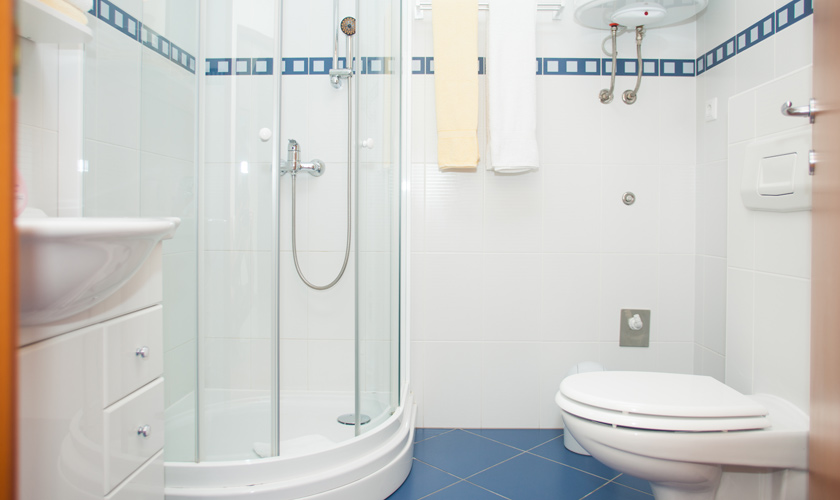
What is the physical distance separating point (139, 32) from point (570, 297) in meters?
1.66

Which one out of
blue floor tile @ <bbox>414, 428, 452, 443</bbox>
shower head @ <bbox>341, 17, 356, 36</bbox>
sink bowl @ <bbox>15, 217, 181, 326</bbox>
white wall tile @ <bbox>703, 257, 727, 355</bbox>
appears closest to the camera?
sink bowl @ <bbox>15, 217, 181, 326</bbox>

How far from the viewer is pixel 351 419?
4.84ft

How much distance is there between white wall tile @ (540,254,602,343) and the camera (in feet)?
6.21

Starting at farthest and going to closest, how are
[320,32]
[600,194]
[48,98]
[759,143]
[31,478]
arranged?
[600,194] → [320,32] → [759,143] → [48,98] → [31,478]

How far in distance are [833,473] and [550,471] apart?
78 centimetres

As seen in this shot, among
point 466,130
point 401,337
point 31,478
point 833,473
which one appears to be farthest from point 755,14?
point 31,478

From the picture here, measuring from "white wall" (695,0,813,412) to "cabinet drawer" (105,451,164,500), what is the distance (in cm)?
143

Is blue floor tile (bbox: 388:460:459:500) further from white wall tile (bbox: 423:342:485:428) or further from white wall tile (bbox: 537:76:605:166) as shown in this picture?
white wall tile (bbox: 537:76:605:166)

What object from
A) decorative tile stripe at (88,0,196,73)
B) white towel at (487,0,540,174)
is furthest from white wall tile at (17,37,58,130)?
white towel at (487,0,540,174)

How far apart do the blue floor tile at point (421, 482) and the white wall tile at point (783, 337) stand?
94cm

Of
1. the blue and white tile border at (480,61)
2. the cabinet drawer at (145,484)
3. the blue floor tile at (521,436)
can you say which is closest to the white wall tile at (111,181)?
the blue and white tile border at (480,61)

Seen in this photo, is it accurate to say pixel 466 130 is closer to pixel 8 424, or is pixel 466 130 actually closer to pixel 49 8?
pixel 49 8

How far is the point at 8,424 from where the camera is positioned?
273 mm

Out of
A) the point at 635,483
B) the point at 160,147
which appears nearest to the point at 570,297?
the point at 635,483
